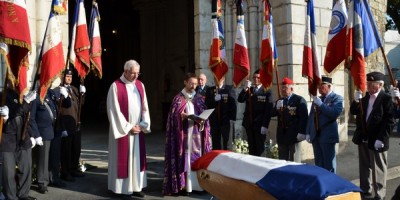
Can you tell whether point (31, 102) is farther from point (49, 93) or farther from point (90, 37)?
point (90, 37)

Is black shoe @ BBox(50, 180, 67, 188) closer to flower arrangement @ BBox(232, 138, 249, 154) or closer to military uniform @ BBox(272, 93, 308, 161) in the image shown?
flower arrangement @ BBox(232, 138, 249, 154)

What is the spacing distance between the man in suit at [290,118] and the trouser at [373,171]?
94cm

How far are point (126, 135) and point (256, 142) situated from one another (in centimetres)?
254

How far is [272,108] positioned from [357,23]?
200 cm

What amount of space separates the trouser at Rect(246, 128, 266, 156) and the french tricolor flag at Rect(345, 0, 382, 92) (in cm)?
204

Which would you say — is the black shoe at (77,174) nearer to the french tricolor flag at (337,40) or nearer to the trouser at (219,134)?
the trouser at (219,134)

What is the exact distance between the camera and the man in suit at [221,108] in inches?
329

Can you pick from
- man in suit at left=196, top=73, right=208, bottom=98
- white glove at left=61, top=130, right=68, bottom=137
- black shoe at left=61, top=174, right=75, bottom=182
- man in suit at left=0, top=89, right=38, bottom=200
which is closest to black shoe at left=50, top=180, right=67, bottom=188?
black shoe at left=61, top=174, right=75, bottom=182

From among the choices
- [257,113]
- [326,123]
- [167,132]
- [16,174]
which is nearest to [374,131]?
[326,123]

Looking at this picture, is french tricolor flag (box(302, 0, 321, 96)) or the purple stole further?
french tricolor flag (box(302, 0, 321, 96))

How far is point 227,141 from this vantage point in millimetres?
8656

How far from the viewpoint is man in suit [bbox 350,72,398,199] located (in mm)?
6250

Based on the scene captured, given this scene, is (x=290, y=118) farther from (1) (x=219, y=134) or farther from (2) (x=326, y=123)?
(1) (x=219, y=134)

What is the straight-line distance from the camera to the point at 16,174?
20.6 ft
